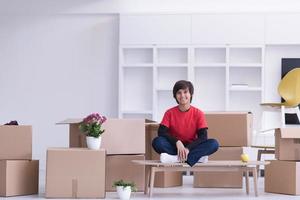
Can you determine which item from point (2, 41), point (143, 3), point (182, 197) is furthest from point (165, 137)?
point (2, 41)

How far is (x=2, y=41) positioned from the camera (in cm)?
860

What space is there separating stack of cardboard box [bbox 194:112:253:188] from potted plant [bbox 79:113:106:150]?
1.04 m

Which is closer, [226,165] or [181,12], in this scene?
[226,165]

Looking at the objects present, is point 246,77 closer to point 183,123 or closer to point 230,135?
point 230,135

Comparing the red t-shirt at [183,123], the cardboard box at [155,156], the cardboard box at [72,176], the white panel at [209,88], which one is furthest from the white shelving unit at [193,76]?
the cardboard box at [72,176]

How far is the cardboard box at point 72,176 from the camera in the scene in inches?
186

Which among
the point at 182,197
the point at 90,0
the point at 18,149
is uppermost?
the point at 90,0

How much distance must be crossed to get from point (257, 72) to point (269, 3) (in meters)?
0.90

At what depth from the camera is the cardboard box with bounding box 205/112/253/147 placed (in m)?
5.46

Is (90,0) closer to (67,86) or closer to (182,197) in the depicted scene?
(67,86)

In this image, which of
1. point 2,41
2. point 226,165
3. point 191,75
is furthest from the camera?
point 2,41

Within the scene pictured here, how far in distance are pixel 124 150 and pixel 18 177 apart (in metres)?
0.85

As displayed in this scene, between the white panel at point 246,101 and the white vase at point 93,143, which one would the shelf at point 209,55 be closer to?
the white panel at point 246,101

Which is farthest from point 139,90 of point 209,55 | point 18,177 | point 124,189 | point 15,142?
point 124,189
